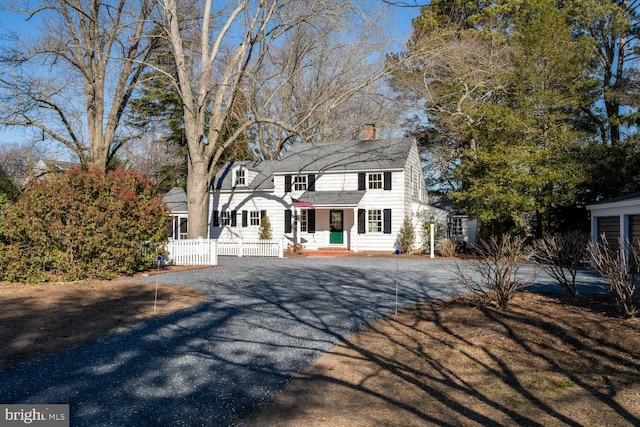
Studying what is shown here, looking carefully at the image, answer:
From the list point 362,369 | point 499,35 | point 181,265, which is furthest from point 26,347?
point 499,35

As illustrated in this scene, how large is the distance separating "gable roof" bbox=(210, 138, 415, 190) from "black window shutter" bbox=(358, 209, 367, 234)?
2.22 meters

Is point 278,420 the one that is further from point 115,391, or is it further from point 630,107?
point 630,107

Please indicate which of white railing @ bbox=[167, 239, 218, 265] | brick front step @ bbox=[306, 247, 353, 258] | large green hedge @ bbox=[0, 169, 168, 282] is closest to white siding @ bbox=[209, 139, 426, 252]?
brick front step @ bbox=[306, 247, 353, 258]

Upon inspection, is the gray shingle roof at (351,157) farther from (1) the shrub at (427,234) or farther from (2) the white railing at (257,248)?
(2) the white railing at (257,248)

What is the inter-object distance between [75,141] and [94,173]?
38.4ft

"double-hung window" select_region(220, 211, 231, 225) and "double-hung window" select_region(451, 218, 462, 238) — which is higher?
"double-hung window" select_region(220, 211, 231, 225)

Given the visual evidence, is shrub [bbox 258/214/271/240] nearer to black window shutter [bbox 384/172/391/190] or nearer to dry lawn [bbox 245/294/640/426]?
black window shutter [bbox 384/172/391/190]

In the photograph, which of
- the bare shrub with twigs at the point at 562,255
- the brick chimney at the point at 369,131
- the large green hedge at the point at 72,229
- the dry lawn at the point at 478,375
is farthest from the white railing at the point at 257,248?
the dry lawn at the point at 478,375

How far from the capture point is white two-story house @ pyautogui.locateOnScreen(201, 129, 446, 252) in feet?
75.5

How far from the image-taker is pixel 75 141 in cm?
2209

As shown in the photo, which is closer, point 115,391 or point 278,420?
point 278,420

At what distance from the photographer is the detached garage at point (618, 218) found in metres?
13.4

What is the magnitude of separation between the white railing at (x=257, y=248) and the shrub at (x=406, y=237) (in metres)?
5.99

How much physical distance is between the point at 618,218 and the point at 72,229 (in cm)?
1579
